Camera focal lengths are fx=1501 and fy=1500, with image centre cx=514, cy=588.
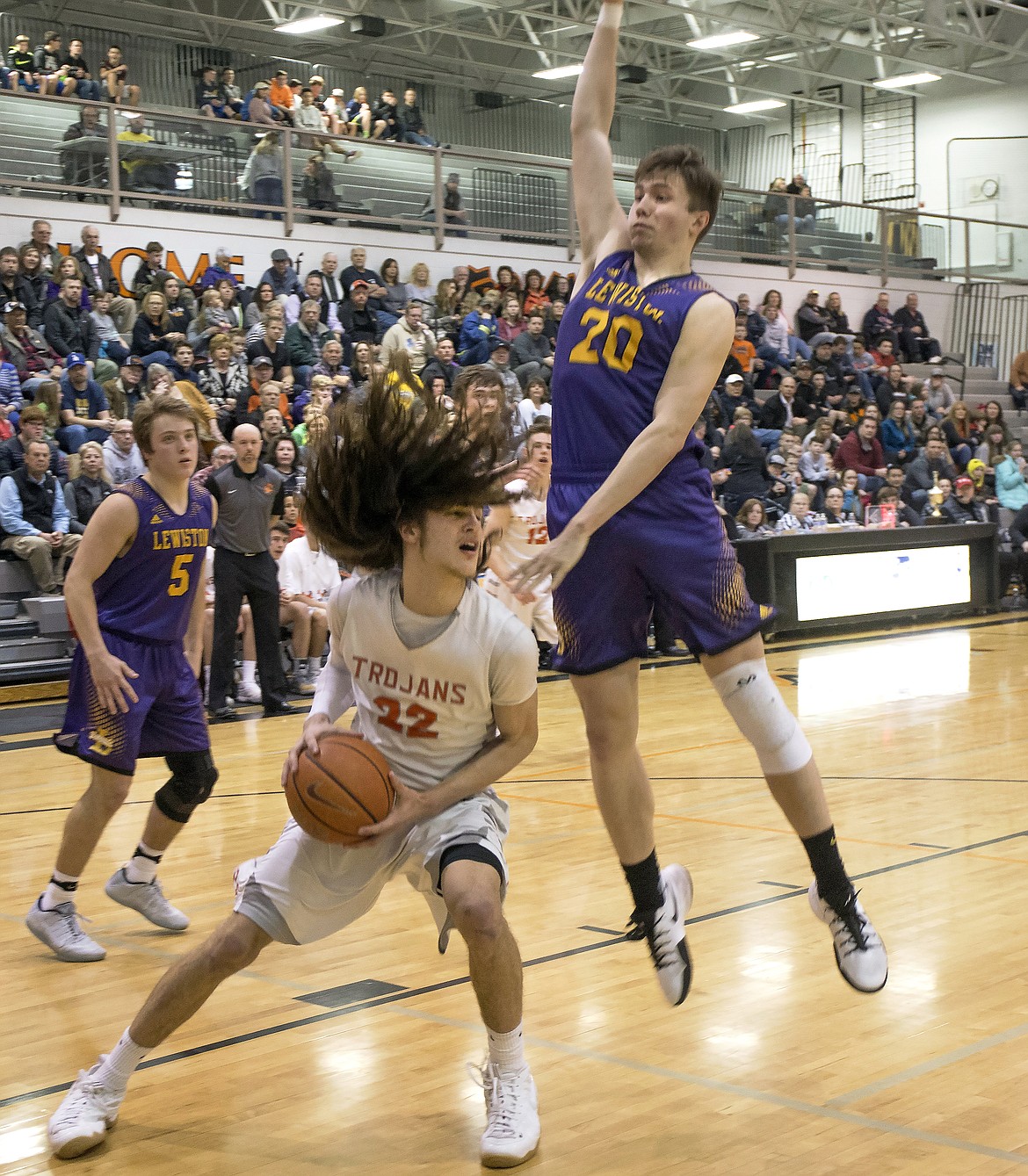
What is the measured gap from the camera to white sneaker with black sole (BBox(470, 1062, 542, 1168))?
2.94 meters

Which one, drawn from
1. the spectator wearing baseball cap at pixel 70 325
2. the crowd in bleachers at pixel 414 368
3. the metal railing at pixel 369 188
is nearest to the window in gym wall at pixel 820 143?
the metal railing at pixel 369 188

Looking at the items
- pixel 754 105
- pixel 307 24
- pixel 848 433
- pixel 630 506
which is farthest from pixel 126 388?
pixel 754 105

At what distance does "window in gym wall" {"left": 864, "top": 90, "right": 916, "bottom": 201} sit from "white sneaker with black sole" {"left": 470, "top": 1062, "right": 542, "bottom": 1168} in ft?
83.3

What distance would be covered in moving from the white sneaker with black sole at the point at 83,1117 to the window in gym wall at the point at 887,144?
84.0ft

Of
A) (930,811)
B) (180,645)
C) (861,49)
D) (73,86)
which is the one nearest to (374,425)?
(180,645)

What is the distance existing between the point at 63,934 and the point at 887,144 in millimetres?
24876

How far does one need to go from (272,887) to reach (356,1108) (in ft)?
1.91

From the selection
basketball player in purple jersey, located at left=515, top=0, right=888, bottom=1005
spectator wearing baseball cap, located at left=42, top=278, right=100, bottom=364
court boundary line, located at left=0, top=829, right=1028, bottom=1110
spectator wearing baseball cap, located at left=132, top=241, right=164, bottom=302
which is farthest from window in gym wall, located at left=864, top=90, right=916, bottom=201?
basketball player in purple jersey, located at left=515, top=0, right=888, bottom=1005

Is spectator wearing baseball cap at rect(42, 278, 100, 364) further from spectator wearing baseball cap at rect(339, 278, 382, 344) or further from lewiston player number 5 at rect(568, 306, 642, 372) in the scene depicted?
lewiston player number 5 at rect(568, 306, 642, 372)

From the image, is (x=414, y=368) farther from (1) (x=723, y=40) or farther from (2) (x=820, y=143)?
(2) (x=820, y=143)

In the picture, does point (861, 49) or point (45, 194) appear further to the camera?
point (861, 49)

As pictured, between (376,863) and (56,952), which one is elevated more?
(376,863)

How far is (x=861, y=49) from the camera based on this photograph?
21.6 meters

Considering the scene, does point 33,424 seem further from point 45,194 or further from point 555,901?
point 555,901
